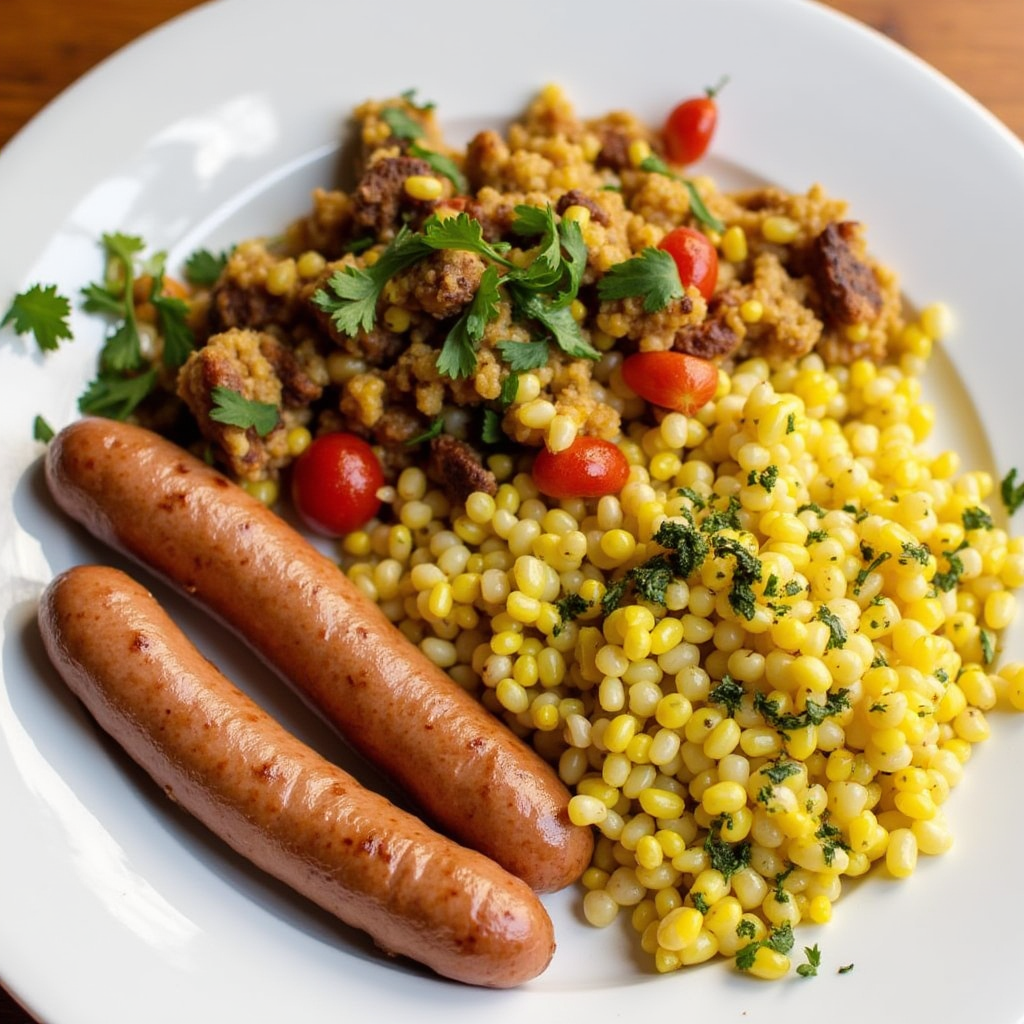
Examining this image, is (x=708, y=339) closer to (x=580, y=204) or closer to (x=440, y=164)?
(x=580, y=204)

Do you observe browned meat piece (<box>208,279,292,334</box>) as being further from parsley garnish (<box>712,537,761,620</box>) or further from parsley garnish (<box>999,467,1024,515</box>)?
parsley garnish (<box>999,467,1024,515</box>)

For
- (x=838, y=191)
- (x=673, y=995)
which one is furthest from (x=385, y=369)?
(x=673, y=995)

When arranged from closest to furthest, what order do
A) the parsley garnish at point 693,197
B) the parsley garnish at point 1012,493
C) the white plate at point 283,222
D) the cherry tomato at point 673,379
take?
1. the white plate at point 283,222
2. the cherry tomato at point 673,379
3. the parsley garnish at point 1012,493
4. the parsley garnish at point 693,197

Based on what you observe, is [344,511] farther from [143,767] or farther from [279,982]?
[279,982]

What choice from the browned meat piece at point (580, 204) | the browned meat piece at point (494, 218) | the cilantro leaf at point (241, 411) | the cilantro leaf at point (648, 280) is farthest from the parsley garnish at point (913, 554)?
the cilantro leaf at point (241, 411)

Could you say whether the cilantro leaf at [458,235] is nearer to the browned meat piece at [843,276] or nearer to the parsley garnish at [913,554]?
the browned meat piece at [843,276]

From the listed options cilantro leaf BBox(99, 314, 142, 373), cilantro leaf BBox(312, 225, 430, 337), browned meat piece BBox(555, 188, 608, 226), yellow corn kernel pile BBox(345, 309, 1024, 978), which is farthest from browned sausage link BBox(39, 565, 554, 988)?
browned meat piece BBox(555, 188, 608, 226)

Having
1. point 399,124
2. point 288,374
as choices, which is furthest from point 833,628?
point 399,124
